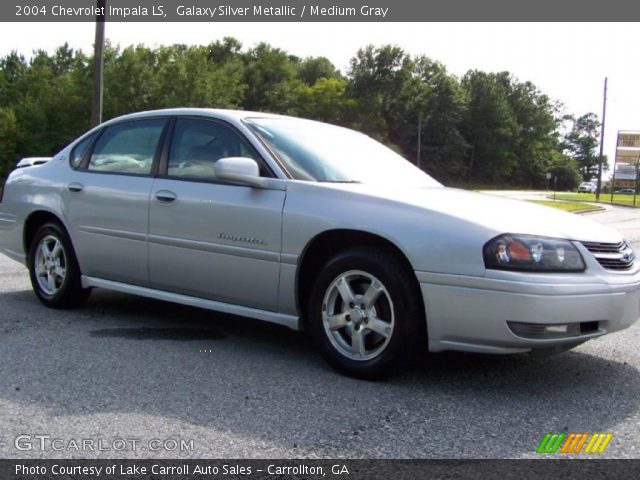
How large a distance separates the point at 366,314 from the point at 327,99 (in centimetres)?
7846

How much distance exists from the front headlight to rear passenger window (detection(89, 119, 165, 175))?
8.72 ft

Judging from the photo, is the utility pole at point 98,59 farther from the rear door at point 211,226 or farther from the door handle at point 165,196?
the door handle at point 165,196

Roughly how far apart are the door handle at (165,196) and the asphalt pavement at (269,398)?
0.97 metres

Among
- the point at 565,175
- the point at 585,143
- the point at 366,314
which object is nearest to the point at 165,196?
the point at 366,314

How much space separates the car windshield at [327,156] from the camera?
4.44m

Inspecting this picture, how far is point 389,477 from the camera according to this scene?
2.65 meters

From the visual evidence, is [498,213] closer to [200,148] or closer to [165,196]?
[200,148]

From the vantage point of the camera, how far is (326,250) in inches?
165

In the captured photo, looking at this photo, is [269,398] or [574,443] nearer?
[574,443]

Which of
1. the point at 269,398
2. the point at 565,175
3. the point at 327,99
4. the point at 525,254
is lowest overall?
the point at 269,398

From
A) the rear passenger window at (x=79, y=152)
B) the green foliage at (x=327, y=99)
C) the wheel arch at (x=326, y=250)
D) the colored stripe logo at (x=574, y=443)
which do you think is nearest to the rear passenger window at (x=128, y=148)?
the rear passenger window at (x=79, y=152)

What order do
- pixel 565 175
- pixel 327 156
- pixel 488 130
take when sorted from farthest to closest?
pixel 565 175 < pixel 488 130 < pixel 327 156

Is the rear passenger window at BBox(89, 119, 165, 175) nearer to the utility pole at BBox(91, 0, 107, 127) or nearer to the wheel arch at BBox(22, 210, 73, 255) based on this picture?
the wheel arch at BBox(22, 210, 73, 255)

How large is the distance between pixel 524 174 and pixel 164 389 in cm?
10457
